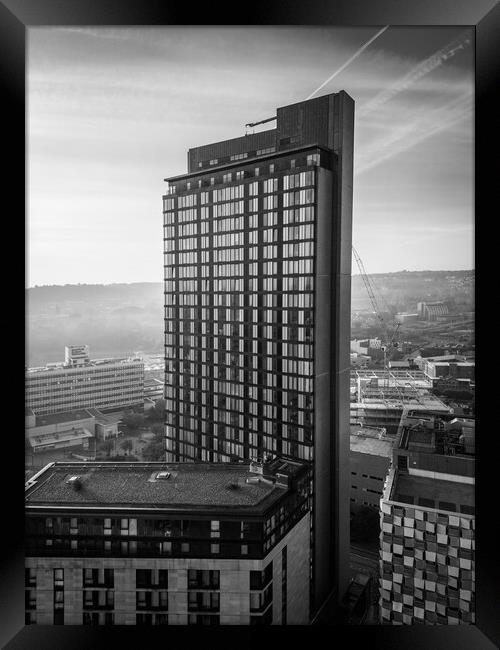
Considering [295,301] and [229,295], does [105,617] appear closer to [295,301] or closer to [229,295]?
[295,301]

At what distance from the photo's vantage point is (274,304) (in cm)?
776

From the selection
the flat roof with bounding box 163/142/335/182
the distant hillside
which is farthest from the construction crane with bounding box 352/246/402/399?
A: the flat roof with bounding box 163/142/335/182

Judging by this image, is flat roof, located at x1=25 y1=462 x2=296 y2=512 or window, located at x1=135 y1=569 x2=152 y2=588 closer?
window, located at x1=135 y1=569 x2=152 y2=588

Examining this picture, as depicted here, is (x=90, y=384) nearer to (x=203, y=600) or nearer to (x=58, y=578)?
(x=58, y=578)

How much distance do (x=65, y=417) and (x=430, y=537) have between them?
184 inches

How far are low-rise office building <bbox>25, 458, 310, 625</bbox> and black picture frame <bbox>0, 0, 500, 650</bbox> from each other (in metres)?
3.28

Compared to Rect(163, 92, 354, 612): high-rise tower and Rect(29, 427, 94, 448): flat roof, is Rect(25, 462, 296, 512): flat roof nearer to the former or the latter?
Rect(29, 427, 94, 448): flat roof

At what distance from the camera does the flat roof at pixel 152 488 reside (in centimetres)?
459

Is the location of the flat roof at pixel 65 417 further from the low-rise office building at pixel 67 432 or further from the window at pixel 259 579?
the window at pixel 259 579

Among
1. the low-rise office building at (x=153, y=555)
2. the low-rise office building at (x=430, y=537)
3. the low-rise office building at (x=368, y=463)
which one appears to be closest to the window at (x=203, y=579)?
the low-rise office building at (x=153, y=555)

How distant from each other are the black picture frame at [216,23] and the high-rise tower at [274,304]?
5.90m

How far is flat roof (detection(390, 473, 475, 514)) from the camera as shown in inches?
215

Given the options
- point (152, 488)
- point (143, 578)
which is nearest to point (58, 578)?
point (143, 578)
